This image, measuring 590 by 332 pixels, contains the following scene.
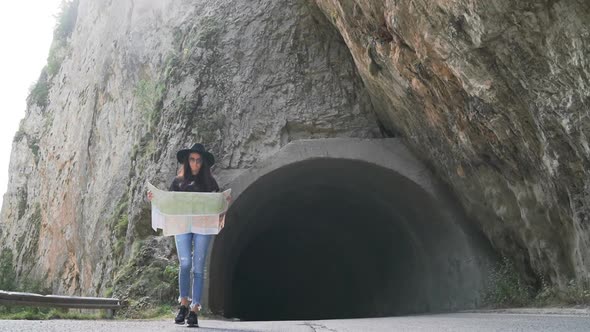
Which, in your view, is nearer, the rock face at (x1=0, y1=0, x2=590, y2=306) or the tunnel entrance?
the rock face at (x1=0, y1=0, x2=590, y2=306)

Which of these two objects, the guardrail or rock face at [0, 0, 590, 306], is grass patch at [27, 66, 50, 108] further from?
the guardrail

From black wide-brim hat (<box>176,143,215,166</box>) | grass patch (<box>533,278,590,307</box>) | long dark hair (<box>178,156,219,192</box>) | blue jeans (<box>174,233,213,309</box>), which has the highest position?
black wide-brim hat (<box>176,143,215,166</box>)

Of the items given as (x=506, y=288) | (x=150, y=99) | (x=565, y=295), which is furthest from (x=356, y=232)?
(x=565, y=295)

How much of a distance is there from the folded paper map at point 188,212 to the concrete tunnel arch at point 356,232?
430 cm

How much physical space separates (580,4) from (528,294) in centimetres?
449

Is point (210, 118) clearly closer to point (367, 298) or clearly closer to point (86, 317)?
point (86, 317)

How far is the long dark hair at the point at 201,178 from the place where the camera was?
20.0 ft

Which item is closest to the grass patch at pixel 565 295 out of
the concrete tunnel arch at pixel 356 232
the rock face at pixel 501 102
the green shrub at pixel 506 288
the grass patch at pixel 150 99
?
the rock face at pixel 501 102

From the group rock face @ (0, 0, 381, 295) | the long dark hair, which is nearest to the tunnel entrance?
rock face @ (0, 0, 381, 295)

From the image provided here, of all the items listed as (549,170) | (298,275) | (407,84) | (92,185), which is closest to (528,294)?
(549,170)

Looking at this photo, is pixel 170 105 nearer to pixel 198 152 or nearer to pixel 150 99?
pixel 150 99

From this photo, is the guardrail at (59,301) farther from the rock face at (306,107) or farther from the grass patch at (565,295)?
the grass patch at (565,295)

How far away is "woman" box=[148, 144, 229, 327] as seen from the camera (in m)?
5.71

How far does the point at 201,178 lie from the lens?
614cm
